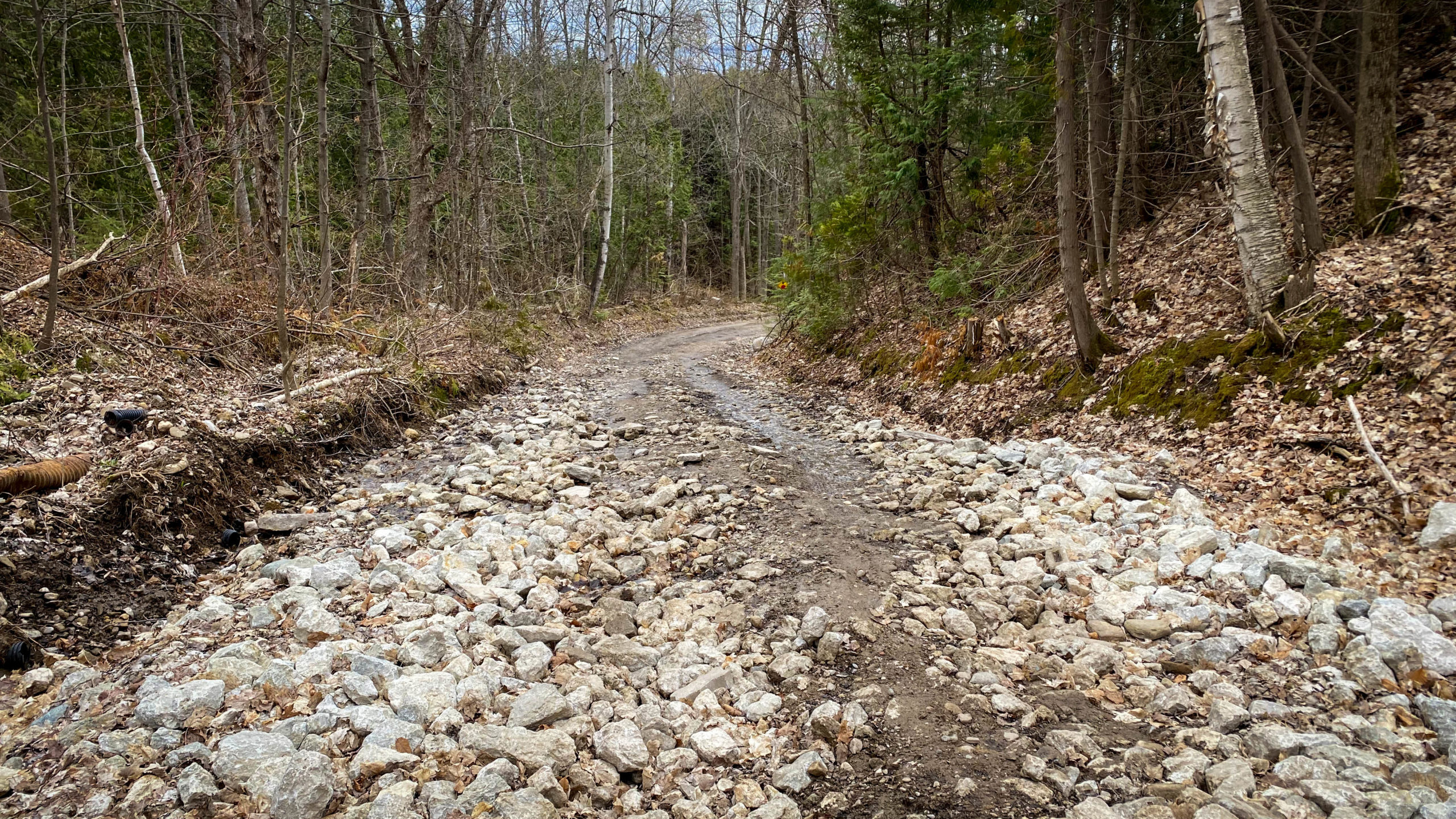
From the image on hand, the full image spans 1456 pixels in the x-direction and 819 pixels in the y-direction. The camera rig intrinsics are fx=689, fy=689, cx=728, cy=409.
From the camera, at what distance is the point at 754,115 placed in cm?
3250

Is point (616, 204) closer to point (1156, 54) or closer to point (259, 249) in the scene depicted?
point (259, 249)

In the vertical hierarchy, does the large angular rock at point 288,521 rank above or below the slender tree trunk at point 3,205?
below

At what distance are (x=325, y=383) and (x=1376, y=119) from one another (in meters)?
10.2

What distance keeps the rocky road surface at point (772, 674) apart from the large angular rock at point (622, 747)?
13mm

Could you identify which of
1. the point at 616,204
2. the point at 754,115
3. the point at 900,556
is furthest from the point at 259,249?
the point at 754,115

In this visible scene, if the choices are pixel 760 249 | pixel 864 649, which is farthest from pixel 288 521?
pixel 760 249

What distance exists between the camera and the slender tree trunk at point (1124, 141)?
728 centimetres

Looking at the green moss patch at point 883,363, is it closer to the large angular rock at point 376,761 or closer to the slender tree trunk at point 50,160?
the large angular rock at point 376,761

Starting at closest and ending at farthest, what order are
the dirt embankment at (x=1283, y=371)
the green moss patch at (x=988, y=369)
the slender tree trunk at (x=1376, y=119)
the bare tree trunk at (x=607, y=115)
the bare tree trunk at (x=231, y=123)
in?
the dirt embankment at (x=1283, y=371)
the slender tree trunk at (x=1376, y=119)
the green moss patch at (x=988, y=369)
the bare tree trunk at (x=231, y=123)
the bare tree trunk at (x=607, y=115)

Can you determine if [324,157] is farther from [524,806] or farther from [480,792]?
[524,806]

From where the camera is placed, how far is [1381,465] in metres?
3.97

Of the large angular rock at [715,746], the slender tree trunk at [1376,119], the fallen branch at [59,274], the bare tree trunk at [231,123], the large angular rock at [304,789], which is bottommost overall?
the large angular rock at [715,746]

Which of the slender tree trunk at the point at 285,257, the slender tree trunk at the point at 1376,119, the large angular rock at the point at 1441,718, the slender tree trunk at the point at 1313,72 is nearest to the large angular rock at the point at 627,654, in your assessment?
the large angular rock at the point at 1441,718

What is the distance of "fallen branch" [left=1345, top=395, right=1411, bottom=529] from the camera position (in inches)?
148
